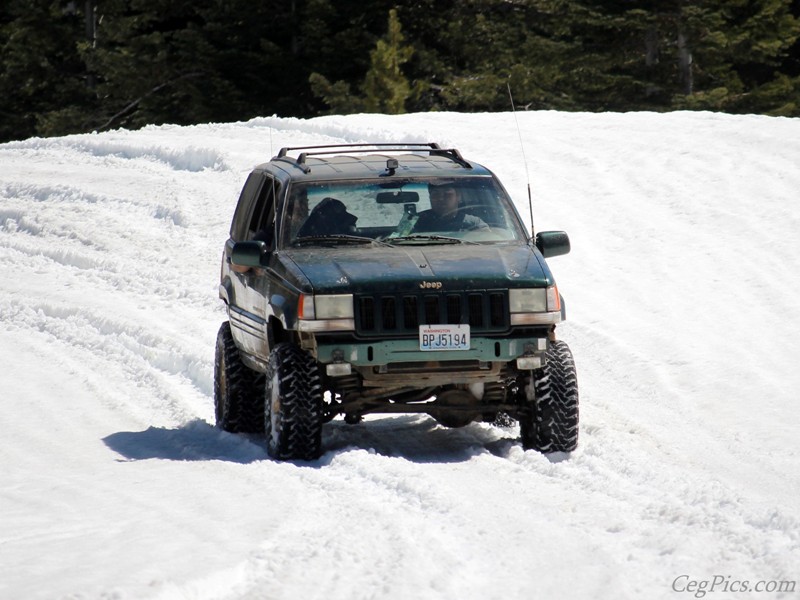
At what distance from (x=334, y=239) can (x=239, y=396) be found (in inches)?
59.0

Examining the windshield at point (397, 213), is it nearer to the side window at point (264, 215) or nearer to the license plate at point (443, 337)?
the side window at point (264, 215)

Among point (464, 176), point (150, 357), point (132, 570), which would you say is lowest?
point (150, 357)

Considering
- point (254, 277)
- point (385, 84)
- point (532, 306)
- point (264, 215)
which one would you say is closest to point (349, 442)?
point (254, 277)

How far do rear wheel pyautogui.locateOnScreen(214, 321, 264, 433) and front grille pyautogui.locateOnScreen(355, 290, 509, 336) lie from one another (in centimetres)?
192

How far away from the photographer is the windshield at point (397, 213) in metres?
Result: 9.28

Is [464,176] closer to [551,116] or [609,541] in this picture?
[609,541]

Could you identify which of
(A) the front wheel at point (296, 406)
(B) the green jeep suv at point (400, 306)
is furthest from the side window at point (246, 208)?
(A) the front wheel at point (296, 406)

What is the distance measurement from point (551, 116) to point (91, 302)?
11051mm

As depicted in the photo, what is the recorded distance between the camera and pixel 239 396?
10.0 metres

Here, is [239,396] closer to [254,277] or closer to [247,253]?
[254,277]

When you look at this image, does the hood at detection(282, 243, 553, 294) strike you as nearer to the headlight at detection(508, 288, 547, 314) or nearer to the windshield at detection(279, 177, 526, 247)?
the headlight at detection(508, 288, 547, 314)

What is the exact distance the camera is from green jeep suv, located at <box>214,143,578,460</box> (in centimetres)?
841

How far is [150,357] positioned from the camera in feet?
43.3

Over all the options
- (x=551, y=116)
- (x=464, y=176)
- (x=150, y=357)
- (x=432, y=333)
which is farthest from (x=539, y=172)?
(x=432, y=333)
